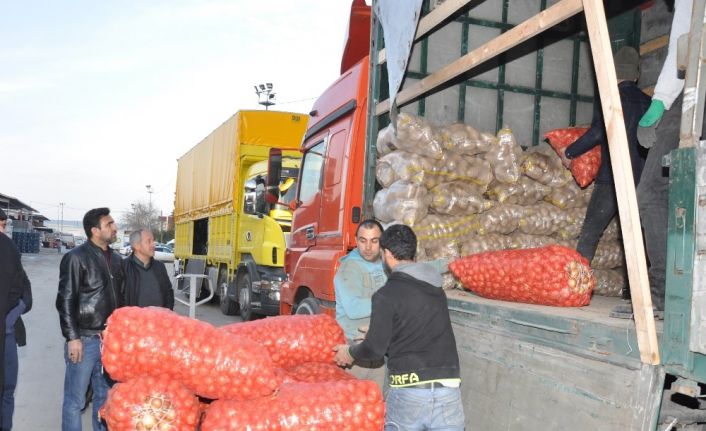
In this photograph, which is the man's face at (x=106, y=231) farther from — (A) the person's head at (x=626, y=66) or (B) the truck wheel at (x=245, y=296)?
(B) the truck wheel at (x=245, y=296)

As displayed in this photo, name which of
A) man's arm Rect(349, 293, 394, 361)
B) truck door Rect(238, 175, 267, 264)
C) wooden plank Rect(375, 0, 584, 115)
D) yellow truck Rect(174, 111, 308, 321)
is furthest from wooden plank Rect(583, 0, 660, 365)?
truck door Rect(238, 175, 267, 264)

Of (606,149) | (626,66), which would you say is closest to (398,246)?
(606,149)

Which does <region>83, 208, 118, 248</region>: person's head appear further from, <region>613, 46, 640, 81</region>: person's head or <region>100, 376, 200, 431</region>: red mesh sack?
<region>613, 46, 640, 81</region>: person's head

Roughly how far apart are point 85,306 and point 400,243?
272 centimetres

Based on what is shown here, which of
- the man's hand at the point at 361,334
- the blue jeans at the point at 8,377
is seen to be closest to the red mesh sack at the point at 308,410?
the man's hand at the point at 361,334

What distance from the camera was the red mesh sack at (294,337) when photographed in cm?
397

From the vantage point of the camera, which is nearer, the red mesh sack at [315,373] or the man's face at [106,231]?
the red mesh sack at [315,373]

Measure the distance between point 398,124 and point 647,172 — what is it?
203 cm

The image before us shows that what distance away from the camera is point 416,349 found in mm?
3270

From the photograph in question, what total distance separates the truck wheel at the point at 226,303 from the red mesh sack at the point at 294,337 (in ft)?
30.6

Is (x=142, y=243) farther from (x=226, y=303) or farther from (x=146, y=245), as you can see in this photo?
(x=226, y=303)

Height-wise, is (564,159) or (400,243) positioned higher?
(564,159)

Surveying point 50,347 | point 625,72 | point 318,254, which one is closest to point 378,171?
point 318,254

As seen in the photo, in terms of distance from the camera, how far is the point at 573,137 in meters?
5.29
